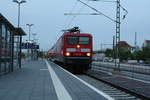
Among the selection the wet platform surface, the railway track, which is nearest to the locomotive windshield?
the wet platform surface

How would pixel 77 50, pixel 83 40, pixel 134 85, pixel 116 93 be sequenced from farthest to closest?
pixel 83 40
pixel 77 50
pixel 134 85
pixel 116 93

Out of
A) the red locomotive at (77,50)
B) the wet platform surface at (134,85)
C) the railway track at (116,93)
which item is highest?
the red locomotive at (77,50)

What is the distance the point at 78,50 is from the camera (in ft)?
104

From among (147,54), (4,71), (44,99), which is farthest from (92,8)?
(147,54)

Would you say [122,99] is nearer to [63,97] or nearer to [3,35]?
[63,97]

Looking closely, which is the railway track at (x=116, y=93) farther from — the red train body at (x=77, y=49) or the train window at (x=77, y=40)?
the train window at (x=77, y=40)

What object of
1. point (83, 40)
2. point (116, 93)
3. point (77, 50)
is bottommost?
point (116, 93)

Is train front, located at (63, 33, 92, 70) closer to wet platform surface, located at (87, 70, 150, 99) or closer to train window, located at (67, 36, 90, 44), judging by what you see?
train window, located at (67, 36, 90, 44)

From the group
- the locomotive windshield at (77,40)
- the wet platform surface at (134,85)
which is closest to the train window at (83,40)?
the locomotive windshield at (77,40)

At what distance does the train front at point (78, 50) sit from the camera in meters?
31.1

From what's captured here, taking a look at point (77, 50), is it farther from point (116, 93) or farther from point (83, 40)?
point (116, 93)

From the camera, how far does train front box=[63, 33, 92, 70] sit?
31.1 m

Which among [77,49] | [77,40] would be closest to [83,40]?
[77,40]

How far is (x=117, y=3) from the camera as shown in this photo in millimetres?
31797
